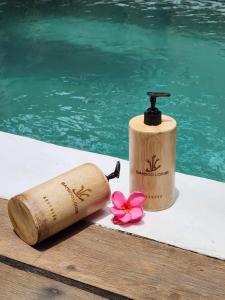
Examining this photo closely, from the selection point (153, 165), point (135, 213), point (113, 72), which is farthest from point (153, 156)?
point (113, 72)

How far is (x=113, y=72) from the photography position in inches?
183

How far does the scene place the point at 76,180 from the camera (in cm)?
120

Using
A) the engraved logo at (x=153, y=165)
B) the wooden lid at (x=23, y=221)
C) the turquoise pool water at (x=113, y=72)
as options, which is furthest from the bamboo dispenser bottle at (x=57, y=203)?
the turquoise pool water at (x=113, y=72)

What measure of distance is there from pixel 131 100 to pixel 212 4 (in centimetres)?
376

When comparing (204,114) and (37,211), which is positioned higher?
(37,211)

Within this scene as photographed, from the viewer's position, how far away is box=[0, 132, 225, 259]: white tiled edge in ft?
3.82

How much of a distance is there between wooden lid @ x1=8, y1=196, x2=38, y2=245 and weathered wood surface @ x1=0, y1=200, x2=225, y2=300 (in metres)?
0.02

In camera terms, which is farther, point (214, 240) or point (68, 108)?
point (68, 108)

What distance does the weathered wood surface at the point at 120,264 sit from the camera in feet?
3.30

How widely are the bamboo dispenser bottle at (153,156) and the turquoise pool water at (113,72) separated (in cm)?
173

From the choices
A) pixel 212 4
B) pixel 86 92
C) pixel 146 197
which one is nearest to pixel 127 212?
pixel 146 197

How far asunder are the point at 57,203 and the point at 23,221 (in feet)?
0.28

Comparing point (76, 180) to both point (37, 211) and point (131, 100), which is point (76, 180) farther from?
point (131, 100)

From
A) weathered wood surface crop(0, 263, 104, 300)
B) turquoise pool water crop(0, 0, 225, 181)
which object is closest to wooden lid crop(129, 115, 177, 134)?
weathered wood surface crop(0, 263, 104, 300)
